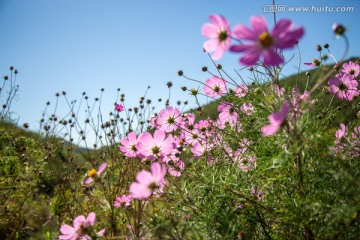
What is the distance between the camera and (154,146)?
3.46ft

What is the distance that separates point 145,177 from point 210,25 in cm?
51

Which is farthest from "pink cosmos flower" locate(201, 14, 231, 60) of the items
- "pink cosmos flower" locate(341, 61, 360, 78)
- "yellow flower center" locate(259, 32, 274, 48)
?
"pink cosmos flower" locate(341, 61, 360, 78)

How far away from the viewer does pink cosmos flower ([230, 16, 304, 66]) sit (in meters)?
0.55

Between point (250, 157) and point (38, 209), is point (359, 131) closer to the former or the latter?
point (250, 157)

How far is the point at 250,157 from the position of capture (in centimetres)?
120

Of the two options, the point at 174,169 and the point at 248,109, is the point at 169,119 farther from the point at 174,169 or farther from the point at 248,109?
the point at 248,109

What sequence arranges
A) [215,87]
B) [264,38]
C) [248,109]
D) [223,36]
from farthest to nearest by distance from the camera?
[215,87] < [248,109] < [223,36] < [264,38]

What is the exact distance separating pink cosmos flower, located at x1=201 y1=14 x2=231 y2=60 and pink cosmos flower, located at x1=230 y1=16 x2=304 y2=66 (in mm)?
96

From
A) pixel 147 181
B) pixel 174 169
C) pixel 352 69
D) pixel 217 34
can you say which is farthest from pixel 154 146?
pixel 352 69

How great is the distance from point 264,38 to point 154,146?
2.16ft

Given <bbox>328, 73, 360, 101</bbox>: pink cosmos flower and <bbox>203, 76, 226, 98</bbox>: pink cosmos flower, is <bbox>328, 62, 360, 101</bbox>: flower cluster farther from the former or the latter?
<bbox>203, 76, 226, 98</bbox>: pink cosmos flower

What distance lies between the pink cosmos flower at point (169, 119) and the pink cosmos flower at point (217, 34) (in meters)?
0.85

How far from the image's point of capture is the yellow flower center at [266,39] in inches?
22.1

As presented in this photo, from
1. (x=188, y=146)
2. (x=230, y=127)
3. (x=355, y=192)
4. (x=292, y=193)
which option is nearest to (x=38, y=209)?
(x=188, y=146)
